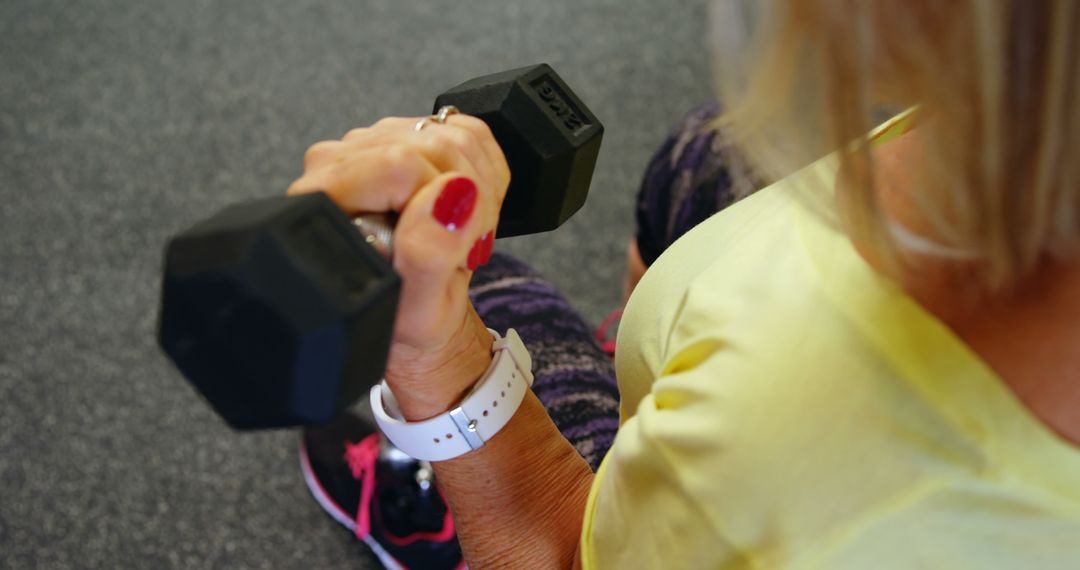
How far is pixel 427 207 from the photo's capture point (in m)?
0.46

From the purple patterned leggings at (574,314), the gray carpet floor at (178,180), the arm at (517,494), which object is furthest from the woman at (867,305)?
the gray carpet floor at (178,180)

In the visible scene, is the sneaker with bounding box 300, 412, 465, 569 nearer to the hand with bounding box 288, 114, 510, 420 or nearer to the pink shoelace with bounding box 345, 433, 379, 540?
the pink shoelace with bounding box 345, 433, 379, 540

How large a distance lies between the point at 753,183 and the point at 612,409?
22cm

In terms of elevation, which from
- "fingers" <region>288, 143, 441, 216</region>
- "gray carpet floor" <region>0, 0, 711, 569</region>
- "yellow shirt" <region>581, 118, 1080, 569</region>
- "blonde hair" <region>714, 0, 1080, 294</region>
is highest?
"blonde hair" <region>714, 0, 1080, 294</region>

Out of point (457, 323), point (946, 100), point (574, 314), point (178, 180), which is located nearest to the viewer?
point (946, 100)

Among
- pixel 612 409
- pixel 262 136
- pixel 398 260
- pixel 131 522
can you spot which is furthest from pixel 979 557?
pixel 262 136

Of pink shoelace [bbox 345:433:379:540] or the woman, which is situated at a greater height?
the woman

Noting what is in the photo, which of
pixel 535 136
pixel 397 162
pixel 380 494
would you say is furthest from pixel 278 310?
pixel 380 494

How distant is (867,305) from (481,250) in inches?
8.4

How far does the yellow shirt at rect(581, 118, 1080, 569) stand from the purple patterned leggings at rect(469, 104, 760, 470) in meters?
0.31

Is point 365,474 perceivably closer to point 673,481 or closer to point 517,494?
point 517,494

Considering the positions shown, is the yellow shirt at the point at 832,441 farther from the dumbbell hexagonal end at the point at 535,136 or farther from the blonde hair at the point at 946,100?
the dumbbell hexagonal end at the point at 535,136

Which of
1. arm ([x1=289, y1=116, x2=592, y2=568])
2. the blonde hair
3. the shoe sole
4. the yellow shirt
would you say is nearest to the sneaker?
the shoe sole

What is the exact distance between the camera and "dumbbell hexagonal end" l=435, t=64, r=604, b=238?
57cm
